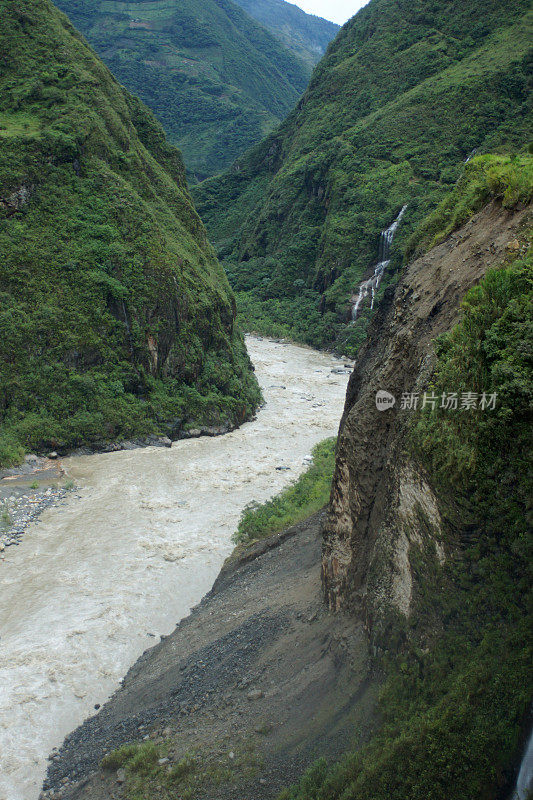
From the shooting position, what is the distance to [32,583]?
38.4 feet

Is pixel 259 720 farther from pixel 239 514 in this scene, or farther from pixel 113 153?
pixel 113 153

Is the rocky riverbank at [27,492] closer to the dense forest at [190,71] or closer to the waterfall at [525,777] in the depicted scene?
the waterfall at [525,777]

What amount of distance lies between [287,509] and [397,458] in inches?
303

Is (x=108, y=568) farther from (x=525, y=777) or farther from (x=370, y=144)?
(x=370, y=144)

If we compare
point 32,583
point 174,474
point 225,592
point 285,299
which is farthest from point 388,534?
point 285,299

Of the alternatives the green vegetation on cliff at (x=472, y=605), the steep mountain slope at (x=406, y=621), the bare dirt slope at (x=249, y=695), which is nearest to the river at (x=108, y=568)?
the bare dirt slope at (x=249, y=695)

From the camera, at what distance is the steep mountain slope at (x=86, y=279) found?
63.2 ft

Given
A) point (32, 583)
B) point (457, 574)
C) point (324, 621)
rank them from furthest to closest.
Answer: point (32, 583)
point (324, 621)
point (457, 574)

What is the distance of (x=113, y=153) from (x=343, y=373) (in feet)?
58.3

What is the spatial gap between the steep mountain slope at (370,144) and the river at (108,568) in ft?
76.2

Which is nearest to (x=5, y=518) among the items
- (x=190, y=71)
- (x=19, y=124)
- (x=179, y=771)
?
(x=179, y=771)

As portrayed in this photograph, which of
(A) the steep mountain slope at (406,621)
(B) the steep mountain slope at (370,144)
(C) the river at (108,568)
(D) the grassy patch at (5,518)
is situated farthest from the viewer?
(B) the steep mountain slope at (370,144)

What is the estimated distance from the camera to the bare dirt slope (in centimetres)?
527

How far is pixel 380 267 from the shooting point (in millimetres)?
43719
